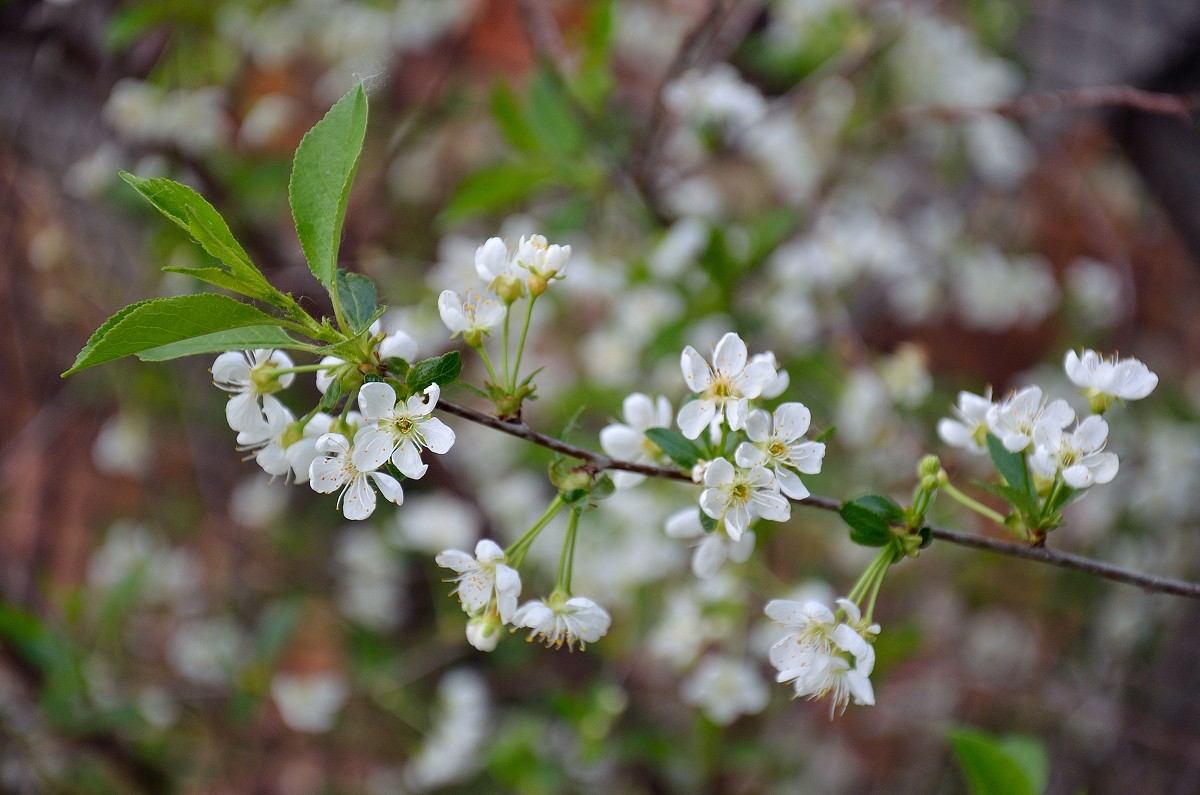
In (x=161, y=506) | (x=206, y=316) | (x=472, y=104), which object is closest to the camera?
(x=206, y=316)

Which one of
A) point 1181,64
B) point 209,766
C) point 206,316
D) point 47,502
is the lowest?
point 209,766

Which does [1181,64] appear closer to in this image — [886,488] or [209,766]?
[886,488]

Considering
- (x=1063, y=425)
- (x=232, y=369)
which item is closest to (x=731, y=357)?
(x=1063, y=425)

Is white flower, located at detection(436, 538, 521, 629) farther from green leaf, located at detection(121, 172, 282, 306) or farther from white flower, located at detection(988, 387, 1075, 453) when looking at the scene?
white flower, located at detection(988, 387, 1075, 453)

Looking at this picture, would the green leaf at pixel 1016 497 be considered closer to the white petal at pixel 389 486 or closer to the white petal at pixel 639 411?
the white petal at pixel 639 411

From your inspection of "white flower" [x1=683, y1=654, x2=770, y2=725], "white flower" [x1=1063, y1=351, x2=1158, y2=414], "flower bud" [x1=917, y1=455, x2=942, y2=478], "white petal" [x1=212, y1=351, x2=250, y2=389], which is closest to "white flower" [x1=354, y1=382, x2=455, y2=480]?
"white petal" [x1=212, y1=351, x2=250, y2=389]

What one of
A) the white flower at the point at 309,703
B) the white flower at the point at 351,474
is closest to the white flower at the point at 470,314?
the white flower at the point at 351,474

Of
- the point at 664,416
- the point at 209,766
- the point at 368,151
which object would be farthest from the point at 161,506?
the point at 664,416
